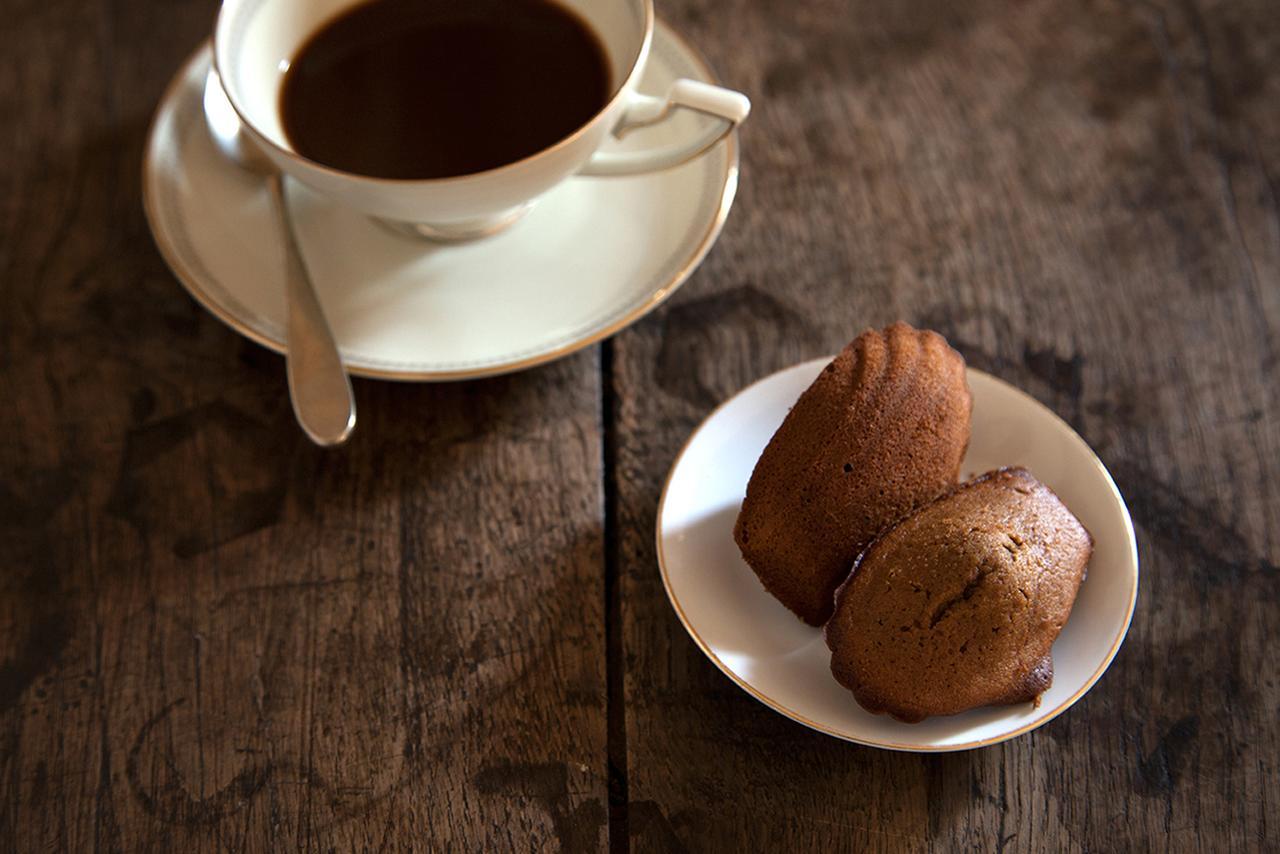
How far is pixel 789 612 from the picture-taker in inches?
33.8

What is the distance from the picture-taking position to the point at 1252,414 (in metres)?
1.00

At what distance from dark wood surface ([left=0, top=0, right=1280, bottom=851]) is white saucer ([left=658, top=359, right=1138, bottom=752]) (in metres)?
0.07

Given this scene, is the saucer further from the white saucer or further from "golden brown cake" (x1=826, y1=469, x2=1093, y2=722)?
"golden brown cake" (x1=826, y1=469, x2=1093, y2=722)

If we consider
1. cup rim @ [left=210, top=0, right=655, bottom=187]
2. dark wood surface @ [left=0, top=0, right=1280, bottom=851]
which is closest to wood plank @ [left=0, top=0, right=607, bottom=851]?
dark wood surface @ [left=0, top=0, right=1280, bottom=851]

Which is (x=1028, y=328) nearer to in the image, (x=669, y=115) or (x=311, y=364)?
(x=669, y=115)

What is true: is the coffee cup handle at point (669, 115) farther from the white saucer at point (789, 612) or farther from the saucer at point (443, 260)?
the white saucer at point (789, 612)

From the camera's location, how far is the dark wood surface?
0.84 meters

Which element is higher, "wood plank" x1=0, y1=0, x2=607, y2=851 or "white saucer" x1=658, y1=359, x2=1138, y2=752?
→ "white saucer" x1=658, y1=359, x2=1138, y2=752

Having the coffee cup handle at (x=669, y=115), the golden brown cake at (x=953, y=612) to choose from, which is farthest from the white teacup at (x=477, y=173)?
the golden brown cake at (x=953, y=612)

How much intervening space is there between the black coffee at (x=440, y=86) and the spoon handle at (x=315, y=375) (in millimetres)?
127

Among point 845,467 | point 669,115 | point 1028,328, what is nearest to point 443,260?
point 669,115

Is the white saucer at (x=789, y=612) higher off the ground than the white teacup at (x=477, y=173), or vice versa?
the white teacup at (x=477, y=173)

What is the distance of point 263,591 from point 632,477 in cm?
32

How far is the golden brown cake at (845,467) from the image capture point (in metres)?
0.80
